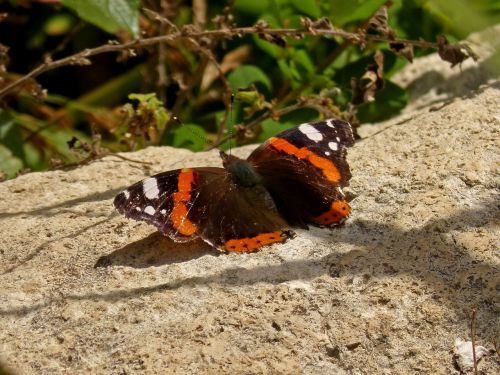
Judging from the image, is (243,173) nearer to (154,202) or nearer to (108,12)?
(154,202)

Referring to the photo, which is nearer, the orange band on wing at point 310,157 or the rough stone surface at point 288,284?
the rough stone surface at point 288,284

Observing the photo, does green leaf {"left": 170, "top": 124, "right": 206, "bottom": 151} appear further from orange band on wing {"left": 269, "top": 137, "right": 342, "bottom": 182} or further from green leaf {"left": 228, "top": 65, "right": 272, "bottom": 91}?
orange band on wing {"left": 269, "top": 137, "right": 342, "bottom": 182}

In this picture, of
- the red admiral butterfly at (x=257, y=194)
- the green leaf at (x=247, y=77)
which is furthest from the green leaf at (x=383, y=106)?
the red admiral butterfly at (x=257, y=194)

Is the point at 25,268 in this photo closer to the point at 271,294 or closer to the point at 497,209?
the point at 271,294

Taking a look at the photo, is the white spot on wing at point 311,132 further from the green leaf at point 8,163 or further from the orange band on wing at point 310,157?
the green leaf at point 8,163

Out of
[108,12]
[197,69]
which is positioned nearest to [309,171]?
[108,12]

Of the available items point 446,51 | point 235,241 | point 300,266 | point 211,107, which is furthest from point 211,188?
point 211,107

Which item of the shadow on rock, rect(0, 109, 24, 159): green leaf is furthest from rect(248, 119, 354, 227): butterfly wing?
rect(0, 109, 24, 159): green leaf
